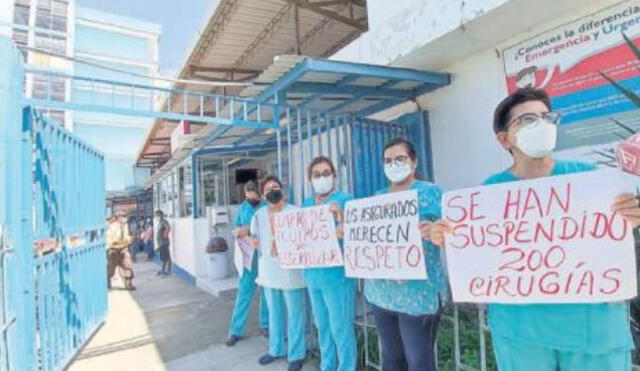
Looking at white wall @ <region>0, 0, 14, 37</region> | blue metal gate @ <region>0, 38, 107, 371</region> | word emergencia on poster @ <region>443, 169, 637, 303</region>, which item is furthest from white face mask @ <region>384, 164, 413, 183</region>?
white wall @ <region>0, 0, 14, 37</region>

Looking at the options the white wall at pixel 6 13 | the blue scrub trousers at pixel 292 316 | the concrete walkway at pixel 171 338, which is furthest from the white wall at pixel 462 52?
the white wall at pixel 6 13

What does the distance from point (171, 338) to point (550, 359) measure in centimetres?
446

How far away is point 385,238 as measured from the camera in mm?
2301

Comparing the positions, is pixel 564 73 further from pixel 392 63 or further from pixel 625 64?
pixel 392 63

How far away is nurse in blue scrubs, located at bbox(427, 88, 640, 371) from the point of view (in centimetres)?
136

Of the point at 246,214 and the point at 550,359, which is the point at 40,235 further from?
the point at 550,359

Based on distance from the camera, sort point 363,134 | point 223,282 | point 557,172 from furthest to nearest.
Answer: point 223,282 < point 363,134 < point 557,172

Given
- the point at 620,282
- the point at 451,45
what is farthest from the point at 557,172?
the point at 451,45

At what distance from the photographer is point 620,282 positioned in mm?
1392

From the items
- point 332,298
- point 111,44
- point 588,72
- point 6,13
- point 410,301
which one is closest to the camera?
point 410,301

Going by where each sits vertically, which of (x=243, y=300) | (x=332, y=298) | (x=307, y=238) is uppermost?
(x=307, y=238)

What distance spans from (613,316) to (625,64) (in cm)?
248

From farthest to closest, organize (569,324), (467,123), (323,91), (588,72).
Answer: (467,123), (323,91), (588,72), (569,324)

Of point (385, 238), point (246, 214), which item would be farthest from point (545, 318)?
point (246, 214)
